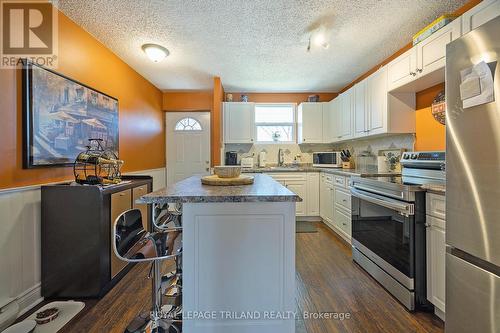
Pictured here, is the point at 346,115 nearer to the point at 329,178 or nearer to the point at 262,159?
the point at 329,178

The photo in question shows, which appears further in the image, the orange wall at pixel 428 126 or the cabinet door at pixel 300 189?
the cabinet door at pixel 300 189

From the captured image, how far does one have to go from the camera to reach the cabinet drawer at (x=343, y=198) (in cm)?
309

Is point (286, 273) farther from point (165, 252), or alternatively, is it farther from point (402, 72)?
point (402, 72)

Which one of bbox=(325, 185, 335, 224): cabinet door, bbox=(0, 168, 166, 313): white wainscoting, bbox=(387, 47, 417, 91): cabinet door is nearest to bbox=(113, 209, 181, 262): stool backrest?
bbox=(0, 168, 166, 313): white wainscoting

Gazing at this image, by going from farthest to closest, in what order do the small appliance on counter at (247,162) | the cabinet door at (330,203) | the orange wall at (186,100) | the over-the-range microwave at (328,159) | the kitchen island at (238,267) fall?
1. the orange wall at (186,100)
2. the small appliance on counter at (247,162)
3. the over-the-range microwave at (328,159)
4. the cabinet door at (330,203)
5. the kitchen island at (238,267)

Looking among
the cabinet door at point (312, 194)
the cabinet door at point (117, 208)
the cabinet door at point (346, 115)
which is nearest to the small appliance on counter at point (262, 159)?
the cabinet door at point (312, 194)

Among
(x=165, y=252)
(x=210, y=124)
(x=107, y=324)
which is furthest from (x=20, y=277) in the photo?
(x=210, y=124)

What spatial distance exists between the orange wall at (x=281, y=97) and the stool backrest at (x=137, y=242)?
3.78 m

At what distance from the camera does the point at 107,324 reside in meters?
1.65

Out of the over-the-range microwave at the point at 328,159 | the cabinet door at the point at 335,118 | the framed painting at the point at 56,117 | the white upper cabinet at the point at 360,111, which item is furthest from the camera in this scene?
the over-the-range microwave at the point at 328,159

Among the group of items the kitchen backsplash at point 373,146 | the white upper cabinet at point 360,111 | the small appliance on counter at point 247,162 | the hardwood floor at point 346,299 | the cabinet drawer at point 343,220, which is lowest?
the hardwood floor at point 346,299

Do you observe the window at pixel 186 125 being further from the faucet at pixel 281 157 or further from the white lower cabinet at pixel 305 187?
the white lower cabinet at pixel 305 187

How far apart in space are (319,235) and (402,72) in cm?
234

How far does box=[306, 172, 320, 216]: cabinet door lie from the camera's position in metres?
4.14
